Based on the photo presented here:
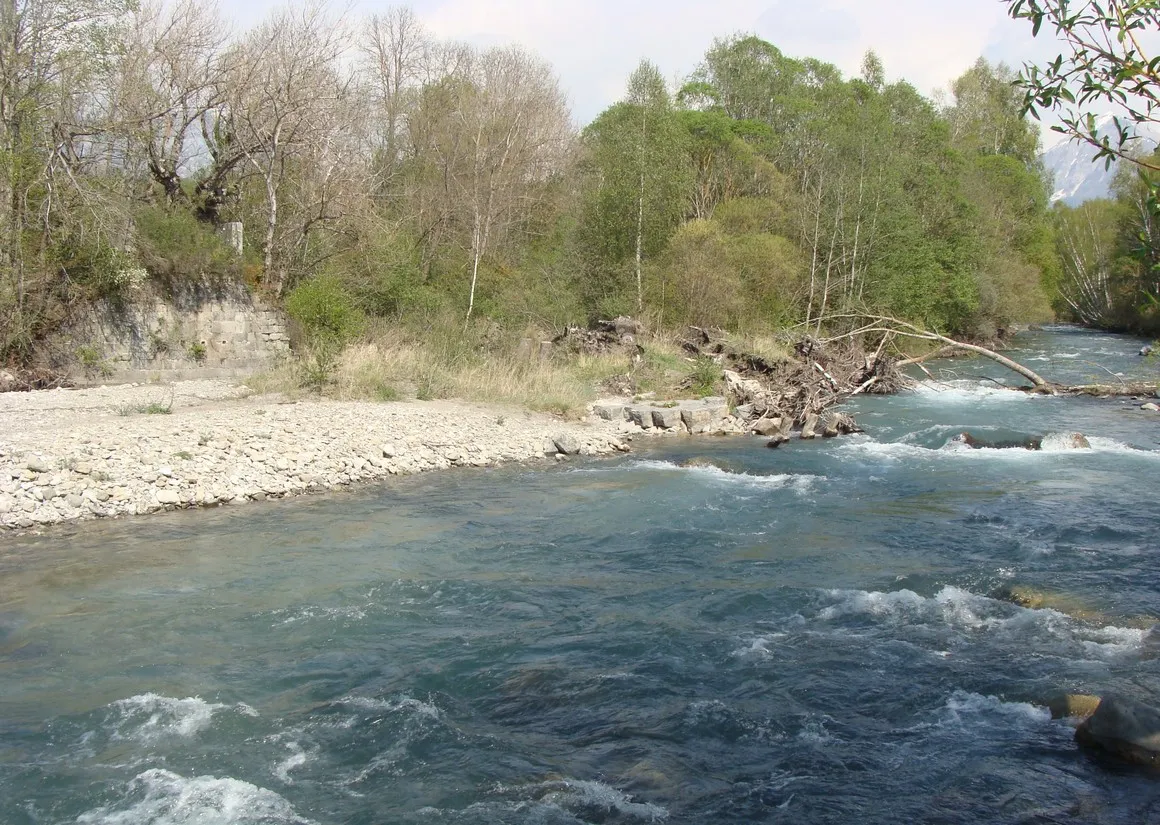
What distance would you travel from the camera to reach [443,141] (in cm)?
3381

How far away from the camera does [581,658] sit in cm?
753

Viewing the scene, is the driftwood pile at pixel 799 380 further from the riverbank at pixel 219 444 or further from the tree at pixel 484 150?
the tree at pixel 484 150

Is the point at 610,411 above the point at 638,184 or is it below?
below

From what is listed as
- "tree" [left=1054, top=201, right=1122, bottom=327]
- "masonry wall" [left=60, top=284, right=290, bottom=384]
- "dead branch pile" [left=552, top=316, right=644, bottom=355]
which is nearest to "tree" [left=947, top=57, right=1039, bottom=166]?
"tree" [left=1054, top=201, right=1122, bottom=327]

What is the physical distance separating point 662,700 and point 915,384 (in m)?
20.6

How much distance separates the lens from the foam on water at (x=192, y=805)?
5207mm

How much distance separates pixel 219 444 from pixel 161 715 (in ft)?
24.9

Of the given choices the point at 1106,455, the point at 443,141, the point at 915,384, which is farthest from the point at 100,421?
the point at 443,141

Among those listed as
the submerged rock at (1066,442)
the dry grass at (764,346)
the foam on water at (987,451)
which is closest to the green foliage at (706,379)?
the dry grass at (764,346)

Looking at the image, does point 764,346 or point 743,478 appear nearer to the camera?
point 743,478

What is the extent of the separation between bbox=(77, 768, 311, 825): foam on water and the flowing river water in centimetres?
2

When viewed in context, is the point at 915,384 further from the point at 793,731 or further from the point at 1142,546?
the point at 793,731

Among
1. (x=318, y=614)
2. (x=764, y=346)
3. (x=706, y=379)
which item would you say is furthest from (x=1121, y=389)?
(x=318, y=614)

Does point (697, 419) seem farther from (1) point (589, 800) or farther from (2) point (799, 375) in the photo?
(1) point (589, 800)
